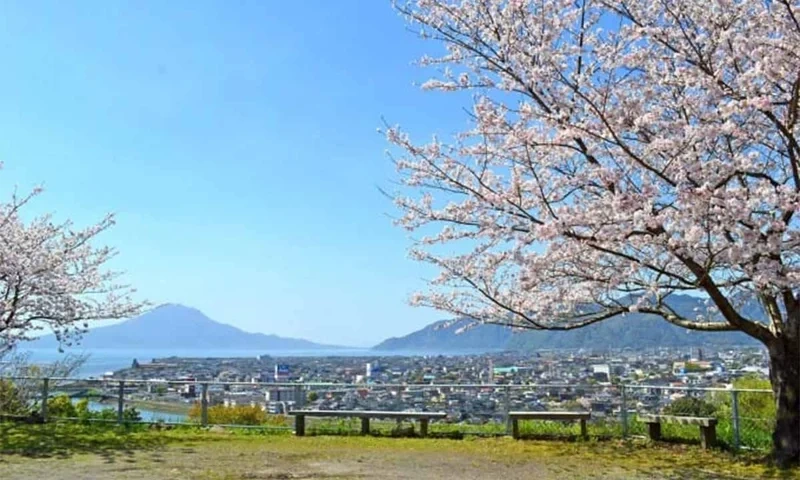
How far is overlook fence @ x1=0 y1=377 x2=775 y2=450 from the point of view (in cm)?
1149

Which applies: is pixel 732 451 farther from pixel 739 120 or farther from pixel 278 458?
pixel 278 458

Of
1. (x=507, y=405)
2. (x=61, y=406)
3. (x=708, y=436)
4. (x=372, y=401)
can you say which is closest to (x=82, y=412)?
(x=61, y=406)

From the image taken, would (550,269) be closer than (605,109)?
No

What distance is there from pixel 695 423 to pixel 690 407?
1.05 m

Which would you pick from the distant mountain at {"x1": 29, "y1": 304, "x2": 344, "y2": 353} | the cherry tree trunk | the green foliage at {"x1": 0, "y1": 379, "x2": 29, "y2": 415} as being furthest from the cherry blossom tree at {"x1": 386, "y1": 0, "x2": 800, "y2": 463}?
the distant mountain at {"x1": 29, "y1": 304, "x2": 344, "y2": 353}

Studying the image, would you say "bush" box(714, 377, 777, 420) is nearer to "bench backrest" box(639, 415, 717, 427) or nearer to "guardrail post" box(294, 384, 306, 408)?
"bench backrest" box(639, 415, 717, 427)

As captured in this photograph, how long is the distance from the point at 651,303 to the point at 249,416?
7688 mm

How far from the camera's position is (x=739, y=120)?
7.97 m

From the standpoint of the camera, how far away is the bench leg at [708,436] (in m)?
10.0

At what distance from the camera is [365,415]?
12000 mm

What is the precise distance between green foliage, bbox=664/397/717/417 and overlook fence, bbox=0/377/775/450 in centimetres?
7

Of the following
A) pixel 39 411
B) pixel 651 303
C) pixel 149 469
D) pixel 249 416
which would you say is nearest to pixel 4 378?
pixel 39 411

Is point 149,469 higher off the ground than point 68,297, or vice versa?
point 68,297

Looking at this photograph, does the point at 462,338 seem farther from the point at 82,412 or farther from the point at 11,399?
the point at 11,399
